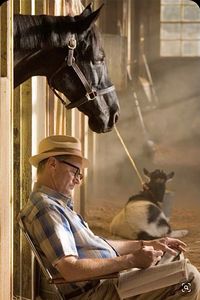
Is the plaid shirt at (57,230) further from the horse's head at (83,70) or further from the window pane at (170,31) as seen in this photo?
the window pane at (170,31)

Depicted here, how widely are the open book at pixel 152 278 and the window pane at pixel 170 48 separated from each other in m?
8.77

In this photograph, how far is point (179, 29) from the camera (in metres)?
12.4

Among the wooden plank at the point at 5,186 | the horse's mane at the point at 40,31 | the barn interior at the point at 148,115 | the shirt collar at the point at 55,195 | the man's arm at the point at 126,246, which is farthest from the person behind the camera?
the barn interior at the point at 148,115

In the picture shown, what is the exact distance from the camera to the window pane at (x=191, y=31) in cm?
1225

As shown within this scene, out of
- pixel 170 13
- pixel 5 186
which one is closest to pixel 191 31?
pixel 170 13

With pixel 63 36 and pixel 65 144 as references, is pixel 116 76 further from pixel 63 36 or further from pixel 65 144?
pixel 65 144

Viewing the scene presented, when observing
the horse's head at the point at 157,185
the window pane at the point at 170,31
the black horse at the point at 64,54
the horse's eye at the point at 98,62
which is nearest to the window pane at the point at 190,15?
the window pane at the point at 170,31

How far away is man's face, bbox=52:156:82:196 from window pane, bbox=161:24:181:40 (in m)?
8.54

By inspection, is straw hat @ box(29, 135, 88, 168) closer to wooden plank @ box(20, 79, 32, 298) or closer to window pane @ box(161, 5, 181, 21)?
wooden plank @ box(20, 79, 32, 298)

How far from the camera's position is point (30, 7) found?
541 centimetres

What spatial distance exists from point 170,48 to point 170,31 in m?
0.24

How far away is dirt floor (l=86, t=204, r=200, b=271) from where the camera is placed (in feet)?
27.4
